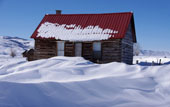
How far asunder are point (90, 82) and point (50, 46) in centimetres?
1300

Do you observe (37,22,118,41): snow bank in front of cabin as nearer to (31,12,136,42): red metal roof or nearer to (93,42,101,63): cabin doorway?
(31,12,136,42): red metal roof

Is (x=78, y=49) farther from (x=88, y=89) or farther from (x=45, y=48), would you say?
(x=88, y=89)

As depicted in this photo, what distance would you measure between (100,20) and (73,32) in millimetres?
2629

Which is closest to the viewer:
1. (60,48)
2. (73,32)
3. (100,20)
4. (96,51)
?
(96,51)

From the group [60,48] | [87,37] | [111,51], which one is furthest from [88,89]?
[60,48]

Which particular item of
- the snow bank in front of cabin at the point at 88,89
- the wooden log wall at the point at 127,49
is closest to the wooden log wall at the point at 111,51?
the wooden log wall at the point at 127,49

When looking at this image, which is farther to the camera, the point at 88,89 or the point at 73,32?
the point at 73,32

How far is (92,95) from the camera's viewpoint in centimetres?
366

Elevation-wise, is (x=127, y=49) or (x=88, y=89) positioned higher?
(x=127, y=49)

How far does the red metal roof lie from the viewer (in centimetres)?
1562

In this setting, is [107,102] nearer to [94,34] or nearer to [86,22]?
[94,34]

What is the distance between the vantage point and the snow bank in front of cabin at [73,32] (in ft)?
49.8

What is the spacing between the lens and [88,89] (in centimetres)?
388

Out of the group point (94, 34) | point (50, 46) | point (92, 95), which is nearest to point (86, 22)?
point (94, 34)
